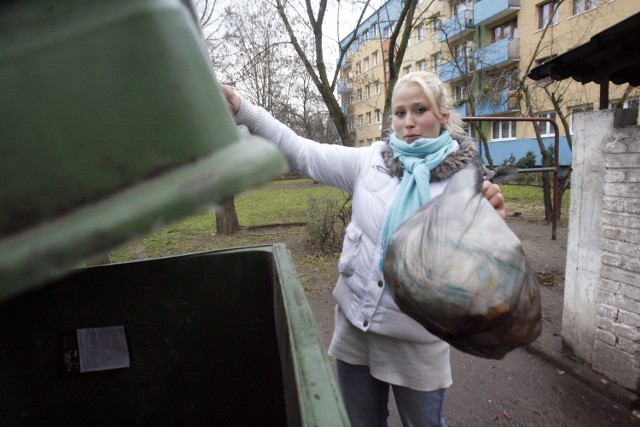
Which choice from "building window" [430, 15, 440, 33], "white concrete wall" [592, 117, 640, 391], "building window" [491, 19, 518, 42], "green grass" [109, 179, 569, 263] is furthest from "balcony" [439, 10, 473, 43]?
"white concrete wall" [592, 117, 640, 391]

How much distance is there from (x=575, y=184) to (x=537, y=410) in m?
1.61

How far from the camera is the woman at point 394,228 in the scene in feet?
5.35

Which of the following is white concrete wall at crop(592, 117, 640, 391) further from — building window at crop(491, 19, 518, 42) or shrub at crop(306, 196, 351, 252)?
building window at crop(491, 19, 518, 42)

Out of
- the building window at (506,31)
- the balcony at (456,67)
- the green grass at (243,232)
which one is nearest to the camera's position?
the green grass at (243,232)

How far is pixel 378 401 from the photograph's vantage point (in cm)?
194

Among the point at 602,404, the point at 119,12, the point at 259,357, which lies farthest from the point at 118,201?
the point at 602,404

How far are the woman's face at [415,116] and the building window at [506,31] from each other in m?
21.9

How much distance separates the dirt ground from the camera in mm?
4207

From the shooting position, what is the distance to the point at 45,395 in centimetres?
161

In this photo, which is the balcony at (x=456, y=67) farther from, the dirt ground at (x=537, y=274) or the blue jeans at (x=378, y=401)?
the blue jeans at (x=378, y=401)

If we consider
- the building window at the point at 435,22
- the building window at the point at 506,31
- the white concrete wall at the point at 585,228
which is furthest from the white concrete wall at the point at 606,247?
the building window at the point at 506,31

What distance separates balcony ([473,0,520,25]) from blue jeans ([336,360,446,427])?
22.6m

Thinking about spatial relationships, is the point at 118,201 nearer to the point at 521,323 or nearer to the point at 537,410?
the point at 521,323

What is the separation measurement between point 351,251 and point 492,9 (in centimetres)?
2330
